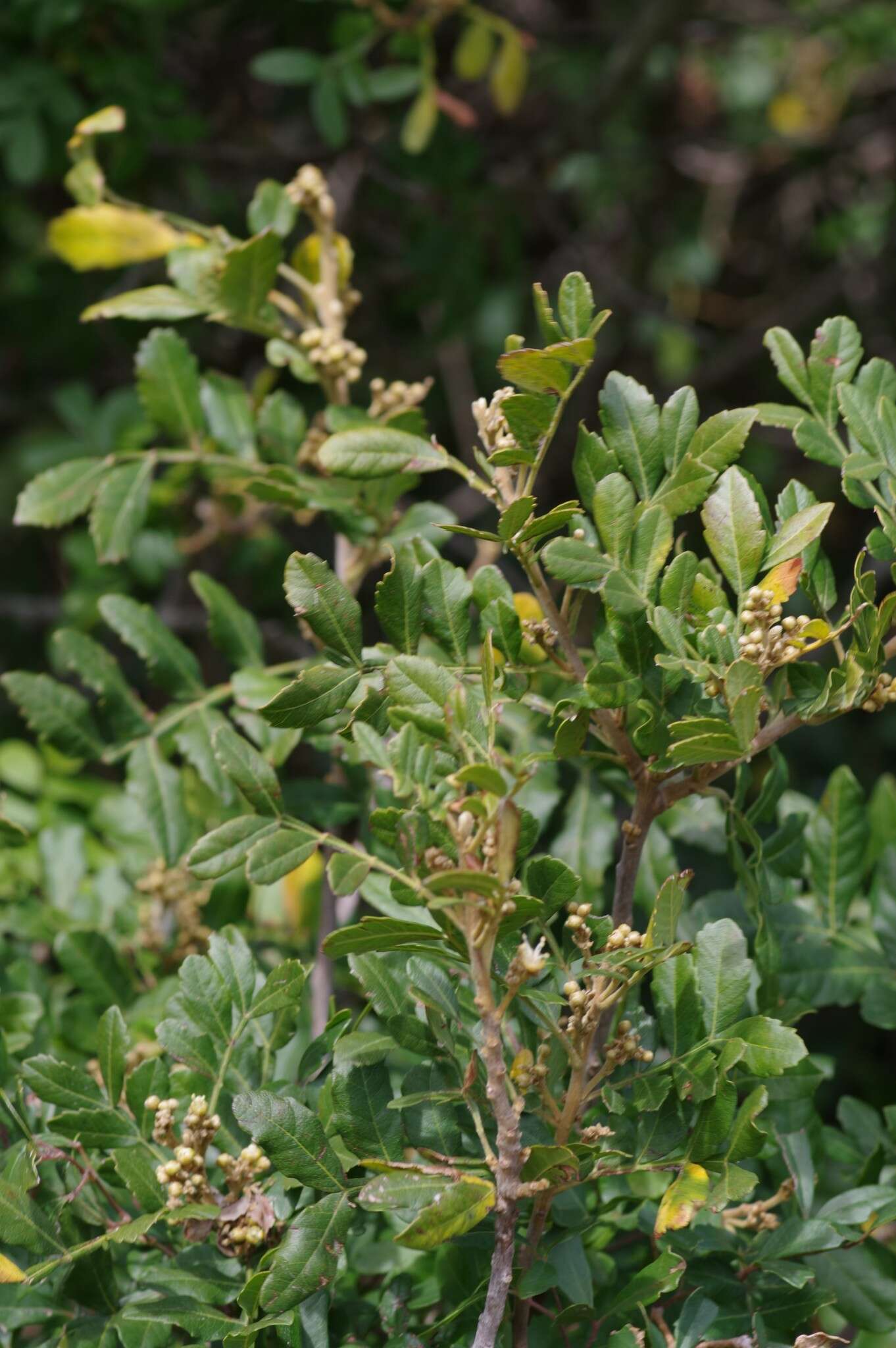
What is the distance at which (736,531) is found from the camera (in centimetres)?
73

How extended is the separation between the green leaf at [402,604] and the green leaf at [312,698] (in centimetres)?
3

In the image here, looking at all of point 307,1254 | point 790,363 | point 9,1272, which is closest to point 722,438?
point 790,363

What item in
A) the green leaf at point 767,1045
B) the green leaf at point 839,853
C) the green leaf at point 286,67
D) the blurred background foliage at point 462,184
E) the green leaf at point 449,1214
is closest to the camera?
the green leaf at point 449,1214

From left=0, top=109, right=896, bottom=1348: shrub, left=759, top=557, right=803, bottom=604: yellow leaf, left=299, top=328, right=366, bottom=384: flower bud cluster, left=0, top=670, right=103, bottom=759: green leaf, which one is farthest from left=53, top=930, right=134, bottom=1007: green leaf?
left=759, top=557, right=803, bottom=604: yellow leaf

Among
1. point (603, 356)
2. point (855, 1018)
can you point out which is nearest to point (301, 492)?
point (855, 1018)

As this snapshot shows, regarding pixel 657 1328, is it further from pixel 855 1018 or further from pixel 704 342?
pixel 704 342

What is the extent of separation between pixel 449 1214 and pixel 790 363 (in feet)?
1.82

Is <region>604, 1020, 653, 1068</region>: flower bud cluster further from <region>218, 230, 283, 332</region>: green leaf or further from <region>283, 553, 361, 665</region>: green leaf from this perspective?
<region>218, 230, 283, 332</region>: green leaf

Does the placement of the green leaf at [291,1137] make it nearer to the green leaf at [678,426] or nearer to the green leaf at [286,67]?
the green leaf at [678,426]

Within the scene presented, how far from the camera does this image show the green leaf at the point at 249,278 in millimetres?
1024

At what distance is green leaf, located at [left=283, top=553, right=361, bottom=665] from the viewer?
29.0 inches

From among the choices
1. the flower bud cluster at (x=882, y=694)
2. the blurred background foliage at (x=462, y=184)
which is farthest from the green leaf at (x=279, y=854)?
the blurred background foliage at (x=462, y=184)

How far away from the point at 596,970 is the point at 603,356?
8.39 feet

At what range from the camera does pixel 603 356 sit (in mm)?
3025
